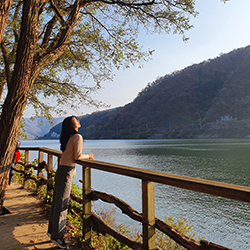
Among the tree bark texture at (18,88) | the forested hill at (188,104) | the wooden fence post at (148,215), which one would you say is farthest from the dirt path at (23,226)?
the forested hill at (188,104)

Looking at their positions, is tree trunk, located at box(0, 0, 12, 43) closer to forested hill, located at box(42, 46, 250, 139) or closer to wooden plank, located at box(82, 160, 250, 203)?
wooden plank, located at box(82, 160, 250, 203)

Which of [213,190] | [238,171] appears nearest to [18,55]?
[213,190]

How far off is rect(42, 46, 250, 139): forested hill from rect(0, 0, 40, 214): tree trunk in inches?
3506

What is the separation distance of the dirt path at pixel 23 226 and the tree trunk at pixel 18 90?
0.43 m

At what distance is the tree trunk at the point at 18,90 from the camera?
12.0ft

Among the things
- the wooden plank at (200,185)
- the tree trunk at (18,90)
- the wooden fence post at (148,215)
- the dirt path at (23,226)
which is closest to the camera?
the wooden plank at (200,185)

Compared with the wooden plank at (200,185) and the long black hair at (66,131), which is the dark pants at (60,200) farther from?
the wooden plank at (200,185)

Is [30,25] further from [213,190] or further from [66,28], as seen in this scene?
[213,190]

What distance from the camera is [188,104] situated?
115 m

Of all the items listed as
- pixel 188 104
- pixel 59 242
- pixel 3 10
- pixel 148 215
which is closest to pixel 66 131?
pixel 59 242

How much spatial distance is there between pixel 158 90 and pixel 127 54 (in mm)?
121944

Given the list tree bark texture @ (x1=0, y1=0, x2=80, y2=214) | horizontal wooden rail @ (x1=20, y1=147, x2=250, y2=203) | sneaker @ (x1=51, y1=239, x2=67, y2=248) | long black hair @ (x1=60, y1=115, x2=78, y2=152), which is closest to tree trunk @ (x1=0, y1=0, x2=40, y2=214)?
tree bark texture @ (x1=0, y1=0, x2=80, y2=214)

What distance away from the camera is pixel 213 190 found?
127 cm

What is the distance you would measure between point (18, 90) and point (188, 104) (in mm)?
116170
